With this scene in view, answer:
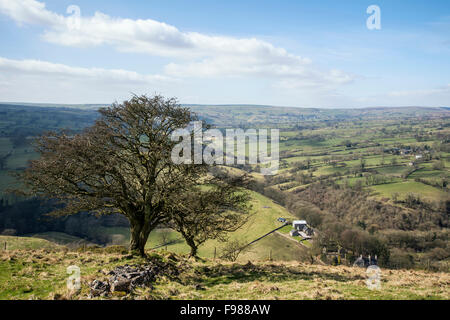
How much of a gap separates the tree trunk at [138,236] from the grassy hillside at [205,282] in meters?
0.81

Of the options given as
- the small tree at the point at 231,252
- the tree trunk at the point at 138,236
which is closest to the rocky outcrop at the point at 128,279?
the tree trunk at the point at 138,236

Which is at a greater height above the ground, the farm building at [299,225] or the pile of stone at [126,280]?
the pile of stone at [126,280]

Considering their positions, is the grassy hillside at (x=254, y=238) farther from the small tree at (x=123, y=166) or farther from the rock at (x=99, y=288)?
the rock at (x=99, y=288)

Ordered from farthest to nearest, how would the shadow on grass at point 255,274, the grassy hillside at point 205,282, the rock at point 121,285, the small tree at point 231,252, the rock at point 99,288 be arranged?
the small tree at point 231,252 < the shadow on grass at point 255,274 < the grassy hillside at point 205,282 < the rock at point 121,285 < the rock at point 99,288

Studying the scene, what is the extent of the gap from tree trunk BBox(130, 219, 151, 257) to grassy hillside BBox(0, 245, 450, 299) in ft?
2.67

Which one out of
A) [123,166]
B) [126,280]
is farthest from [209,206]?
[126,280]

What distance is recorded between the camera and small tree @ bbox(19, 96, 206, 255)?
14578 mm

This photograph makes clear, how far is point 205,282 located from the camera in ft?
46.1

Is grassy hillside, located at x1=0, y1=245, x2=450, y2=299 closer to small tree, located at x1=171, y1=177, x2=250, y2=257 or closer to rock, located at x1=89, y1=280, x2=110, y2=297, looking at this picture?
rock, located at x1=89, y1=280, x2=110, y2=297

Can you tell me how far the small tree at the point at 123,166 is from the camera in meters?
14.6

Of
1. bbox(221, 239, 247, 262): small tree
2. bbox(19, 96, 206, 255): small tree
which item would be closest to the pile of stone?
bbox(19, 96, 206, 255): small tree

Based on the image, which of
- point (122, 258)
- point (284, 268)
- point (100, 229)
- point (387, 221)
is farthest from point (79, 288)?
point (387, 221)

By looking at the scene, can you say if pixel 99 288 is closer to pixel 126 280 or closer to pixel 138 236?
pixel 126 280
